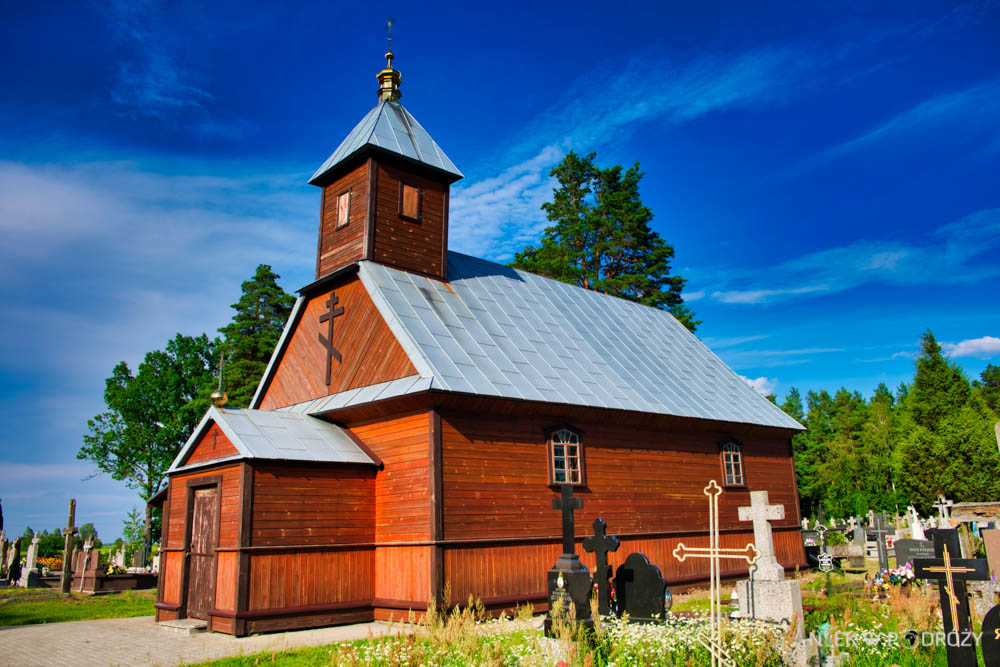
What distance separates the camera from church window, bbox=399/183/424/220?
57.3ft

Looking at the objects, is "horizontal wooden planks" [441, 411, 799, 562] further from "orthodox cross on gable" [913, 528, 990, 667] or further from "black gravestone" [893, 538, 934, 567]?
"orthodox cross on gable" [913, 528, 990, 667]

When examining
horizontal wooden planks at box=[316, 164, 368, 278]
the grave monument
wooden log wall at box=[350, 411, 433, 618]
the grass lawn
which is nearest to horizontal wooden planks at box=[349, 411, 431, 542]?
wooden log wall at box=[350, 411, 433, 618]

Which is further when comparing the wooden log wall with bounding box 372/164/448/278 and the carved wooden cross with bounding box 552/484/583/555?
the wooden log wall with bounding box 372/164/448/278

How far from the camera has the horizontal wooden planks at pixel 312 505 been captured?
A: 1297cm

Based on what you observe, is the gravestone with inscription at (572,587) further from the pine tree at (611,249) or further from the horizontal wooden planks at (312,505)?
the pine tree at (611,249)

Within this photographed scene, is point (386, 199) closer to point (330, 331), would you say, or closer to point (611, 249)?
point (330, 331)

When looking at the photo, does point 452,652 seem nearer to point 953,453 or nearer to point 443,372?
point 443,372

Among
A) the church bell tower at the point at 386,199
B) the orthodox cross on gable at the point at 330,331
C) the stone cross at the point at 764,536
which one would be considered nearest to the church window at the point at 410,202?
the church bell tower at the point at 386,199

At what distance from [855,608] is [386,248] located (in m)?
11.7

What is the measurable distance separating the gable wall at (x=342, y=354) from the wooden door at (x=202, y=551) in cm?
353

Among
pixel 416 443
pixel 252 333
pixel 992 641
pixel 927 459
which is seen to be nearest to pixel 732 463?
pixel 416 443

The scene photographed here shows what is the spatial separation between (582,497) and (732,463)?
6.21 meters

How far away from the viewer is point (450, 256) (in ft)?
A: 64.6

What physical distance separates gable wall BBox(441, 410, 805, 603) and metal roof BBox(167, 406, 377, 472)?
2269mm
